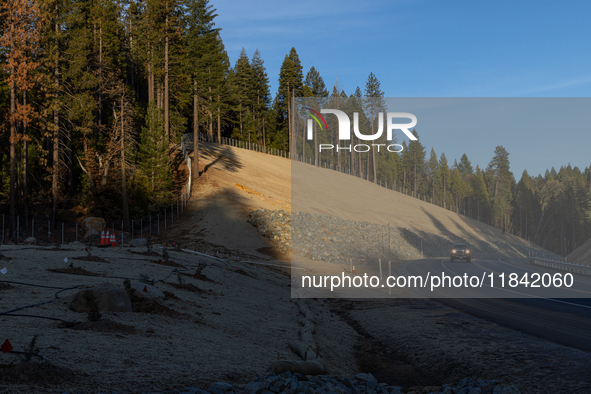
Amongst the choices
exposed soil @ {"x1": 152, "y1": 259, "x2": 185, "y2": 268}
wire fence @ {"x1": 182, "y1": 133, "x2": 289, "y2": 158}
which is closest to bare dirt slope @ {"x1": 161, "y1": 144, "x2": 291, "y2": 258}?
exposed soil @ {"x1": 152, "y1": 259, "x2": 185, "y2": 268}

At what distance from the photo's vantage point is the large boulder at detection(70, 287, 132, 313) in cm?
886

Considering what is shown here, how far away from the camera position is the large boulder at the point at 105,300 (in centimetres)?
886

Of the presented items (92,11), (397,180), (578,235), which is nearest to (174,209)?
(92,11)

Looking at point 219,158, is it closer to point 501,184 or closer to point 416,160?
point 416,160

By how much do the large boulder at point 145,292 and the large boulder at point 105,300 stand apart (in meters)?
0.79

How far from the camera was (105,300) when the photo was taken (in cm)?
918

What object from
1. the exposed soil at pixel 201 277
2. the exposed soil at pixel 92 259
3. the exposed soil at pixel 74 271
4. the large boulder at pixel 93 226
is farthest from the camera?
the large boulder at pixel 93 226

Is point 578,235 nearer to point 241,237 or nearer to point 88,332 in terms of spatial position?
point 241,237

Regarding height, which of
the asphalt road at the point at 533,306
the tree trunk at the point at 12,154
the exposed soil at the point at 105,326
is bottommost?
the asphalt road at the point at 533,306

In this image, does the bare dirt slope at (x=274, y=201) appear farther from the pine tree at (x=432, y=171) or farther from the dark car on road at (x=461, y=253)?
the pine tree at (x=432, y=171)

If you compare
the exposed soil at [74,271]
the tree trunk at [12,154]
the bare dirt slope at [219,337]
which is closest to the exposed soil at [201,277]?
the bare dirt slope at [219,337]

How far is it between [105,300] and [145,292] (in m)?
1.51

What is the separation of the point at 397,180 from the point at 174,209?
309 ft

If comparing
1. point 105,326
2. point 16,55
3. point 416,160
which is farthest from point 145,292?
point 416,160
